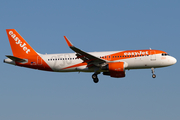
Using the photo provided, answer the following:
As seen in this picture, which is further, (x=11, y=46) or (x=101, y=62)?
(x=11, y=46)

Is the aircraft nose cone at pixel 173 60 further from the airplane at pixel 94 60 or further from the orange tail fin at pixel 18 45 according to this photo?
the orange tail fin at pixel 18 45

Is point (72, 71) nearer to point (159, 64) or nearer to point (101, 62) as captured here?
point (101, 62)

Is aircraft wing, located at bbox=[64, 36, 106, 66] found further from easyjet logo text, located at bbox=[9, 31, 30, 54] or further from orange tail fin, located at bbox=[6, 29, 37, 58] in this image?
easyjet logo text, located at bbox=[9, 31, 30, 54]

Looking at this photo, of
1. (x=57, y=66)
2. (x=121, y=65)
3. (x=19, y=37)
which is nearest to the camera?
(x=121, y=65)

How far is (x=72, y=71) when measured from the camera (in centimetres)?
5388

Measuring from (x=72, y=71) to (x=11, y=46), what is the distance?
11.4 meters

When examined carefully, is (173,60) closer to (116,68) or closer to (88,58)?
(116,68)

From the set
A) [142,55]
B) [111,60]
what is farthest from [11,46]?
[142,55]

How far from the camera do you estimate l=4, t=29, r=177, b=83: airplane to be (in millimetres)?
50822

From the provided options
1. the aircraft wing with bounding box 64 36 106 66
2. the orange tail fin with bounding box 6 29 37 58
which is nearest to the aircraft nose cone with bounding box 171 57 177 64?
the aircraft wing with bounding box 64 36 106 66

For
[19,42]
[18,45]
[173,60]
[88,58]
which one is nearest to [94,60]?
[88,58]

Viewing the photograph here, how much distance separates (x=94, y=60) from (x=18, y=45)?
14.0 meters

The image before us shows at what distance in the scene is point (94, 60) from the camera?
5088 cm

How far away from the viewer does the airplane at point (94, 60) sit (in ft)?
167
